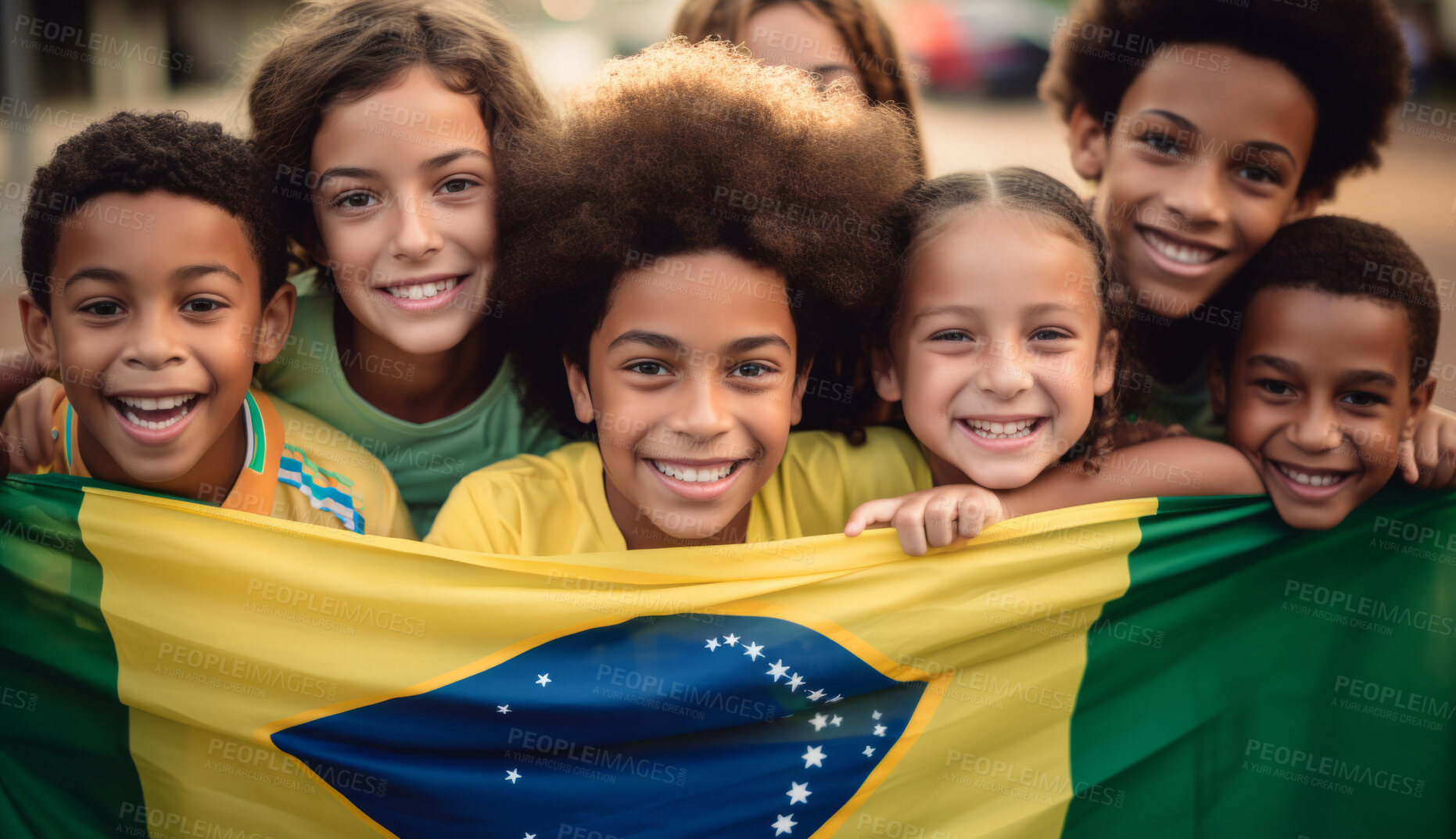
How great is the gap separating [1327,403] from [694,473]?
58.9 inches

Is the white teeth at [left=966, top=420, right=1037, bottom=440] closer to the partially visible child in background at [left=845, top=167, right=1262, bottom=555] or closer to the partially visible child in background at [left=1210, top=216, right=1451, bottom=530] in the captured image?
the partially visible child in background at [left=845, top=167, right=1262, bottom=555]

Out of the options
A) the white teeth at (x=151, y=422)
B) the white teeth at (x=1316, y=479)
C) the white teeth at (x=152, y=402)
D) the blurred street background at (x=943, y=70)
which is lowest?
the white teeth at (x=1316, y=479)

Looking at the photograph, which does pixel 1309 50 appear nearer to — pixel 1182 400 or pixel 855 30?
pixel 1182 400

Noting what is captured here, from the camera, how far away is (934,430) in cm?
242

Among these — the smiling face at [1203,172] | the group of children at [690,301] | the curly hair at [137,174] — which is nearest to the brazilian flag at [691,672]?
the group of children at [690,301]

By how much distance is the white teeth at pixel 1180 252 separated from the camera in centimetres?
284

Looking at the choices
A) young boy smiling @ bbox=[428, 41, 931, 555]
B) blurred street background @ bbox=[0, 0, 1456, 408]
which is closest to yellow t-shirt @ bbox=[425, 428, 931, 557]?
young boy smiling @ bbox=[428, 41, 931, 555]

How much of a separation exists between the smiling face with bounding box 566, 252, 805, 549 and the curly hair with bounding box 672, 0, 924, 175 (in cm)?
150

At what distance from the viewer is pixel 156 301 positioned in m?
2.20

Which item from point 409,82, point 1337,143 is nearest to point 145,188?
point 409,82

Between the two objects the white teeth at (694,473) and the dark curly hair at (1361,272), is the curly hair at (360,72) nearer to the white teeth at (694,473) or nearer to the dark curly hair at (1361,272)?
the white teeth at (694,473)

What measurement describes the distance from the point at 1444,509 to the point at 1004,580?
1089 mm

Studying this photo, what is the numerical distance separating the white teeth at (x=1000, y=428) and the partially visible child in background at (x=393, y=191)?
1.25 metres

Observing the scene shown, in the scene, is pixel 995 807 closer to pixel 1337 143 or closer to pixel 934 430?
pixel 934 430
